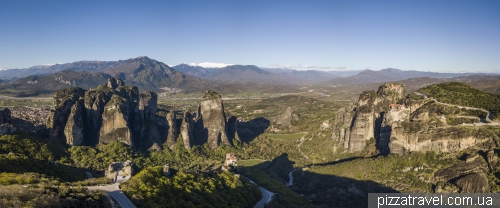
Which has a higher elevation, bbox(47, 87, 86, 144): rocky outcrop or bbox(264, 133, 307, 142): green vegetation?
bbox(47, 87, 86, 144): rocky outcrop

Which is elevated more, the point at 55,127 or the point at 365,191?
the point at 55,127

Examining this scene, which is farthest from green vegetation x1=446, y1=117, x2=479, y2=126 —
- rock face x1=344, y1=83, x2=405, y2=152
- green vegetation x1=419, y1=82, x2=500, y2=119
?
rock face x1=344, y1=83, x2=405, y2=152

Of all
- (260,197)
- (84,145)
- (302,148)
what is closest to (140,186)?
(260,197)

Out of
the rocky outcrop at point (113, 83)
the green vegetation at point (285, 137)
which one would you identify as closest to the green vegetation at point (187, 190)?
the green vegetation at point (285, 137)

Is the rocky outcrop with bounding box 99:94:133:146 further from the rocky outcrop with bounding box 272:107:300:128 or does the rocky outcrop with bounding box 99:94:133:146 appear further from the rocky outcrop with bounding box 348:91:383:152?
the rocky outcrop with bounding box 272:107:300:128

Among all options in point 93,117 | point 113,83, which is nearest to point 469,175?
point 93,117

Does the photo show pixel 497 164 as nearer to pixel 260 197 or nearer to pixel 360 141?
pixel 360 141

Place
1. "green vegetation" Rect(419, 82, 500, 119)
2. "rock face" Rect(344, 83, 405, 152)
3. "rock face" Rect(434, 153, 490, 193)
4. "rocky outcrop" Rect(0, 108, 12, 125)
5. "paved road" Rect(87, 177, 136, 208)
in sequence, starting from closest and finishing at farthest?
1. "paved road" Rect(87, 177, 136, 208)
2. "rock face" Rect(434, 153, 490, 193)
3. "green vegetation" Rect(419, 82, 500, 119)
4. "rocky outcrop" Rect(0, 108, 12, 125)
5. "rock face" Rect(344, 83, 405, 152)

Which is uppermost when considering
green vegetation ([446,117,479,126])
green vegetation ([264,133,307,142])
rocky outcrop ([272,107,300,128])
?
green vegetation ([446,117,479,126])
